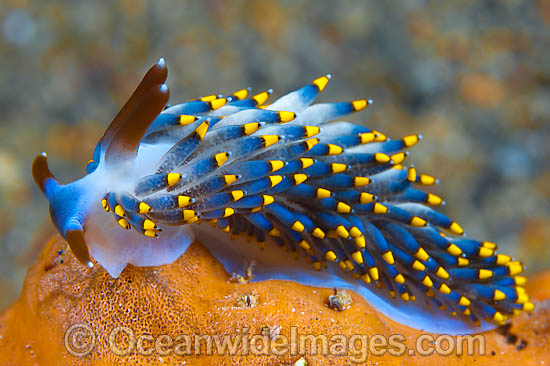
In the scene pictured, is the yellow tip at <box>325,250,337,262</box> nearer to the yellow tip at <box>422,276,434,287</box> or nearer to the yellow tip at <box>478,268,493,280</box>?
the yellow tip at <box>422,276,434,287</box>

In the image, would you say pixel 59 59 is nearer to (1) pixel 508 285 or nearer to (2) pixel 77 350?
(2) pixel 77 350

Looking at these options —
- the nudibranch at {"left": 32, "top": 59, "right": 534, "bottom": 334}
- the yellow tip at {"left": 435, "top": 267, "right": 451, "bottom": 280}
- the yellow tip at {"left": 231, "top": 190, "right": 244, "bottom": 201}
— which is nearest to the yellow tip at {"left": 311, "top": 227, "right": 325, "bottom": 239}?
the nudibranch at {"left": 32, "top": 59, "right": 534, "bottom": 334}

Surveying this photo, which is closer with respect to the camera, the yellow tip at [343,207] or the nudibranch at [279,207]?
the nudibranch at [279,207]

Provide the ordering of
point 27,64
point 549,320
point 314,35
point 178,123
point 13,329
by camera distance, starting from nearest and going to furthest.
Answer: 1. point 178,123
2. point 13,329
3. point 549,320
4. point 27,64
5. point 314,35

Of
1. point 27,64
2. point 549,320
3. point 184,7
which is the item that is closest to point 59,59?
point 27,64

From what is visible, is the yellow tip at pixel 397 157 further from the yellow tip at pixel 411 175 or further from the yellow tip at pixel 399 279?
the yellow tip at pixel 399 279

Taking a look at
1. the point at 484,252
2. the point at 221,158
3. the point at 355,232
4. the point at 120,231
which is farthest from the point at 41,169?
the point at 484,252

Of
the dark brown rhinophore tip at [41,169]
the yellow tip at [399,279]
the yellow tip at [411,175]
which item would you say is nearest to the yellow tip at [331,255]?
the yellow tip at [399,279]
